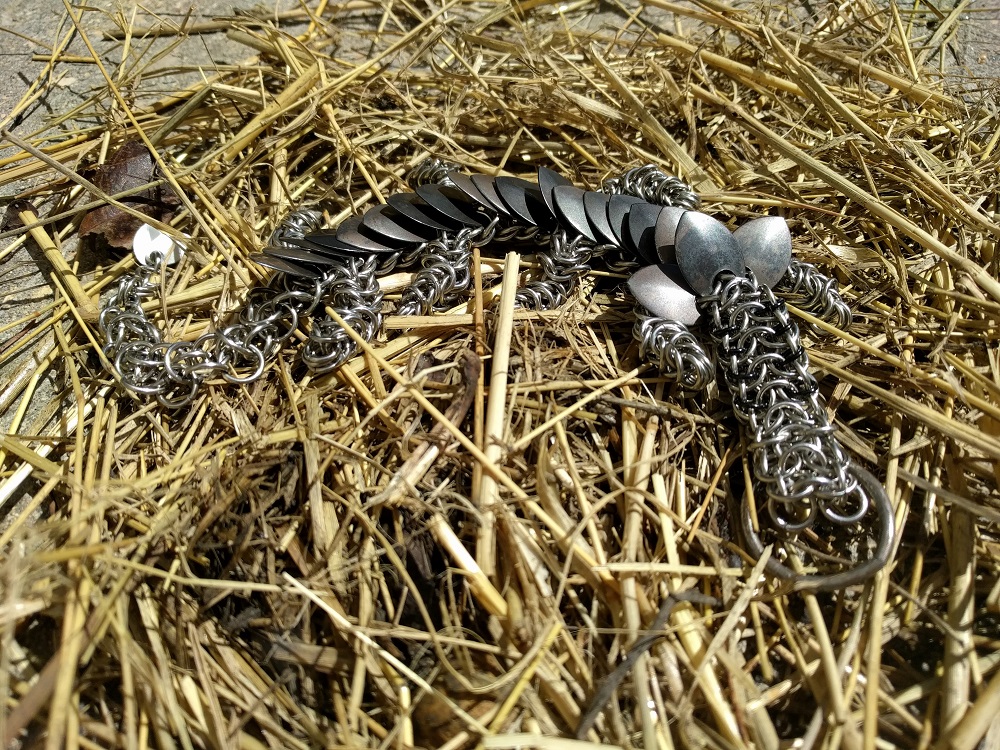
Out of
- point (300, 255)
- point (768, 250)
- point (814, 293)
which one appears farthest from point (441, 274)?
point (814, 293)

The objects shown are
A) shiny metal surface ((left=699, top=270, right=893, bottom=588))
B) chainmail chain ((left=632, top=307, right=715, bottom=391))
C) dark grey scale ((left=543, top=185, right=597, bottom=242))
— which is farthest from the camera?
dark grey scale ((left=543, top=185, right=597, bottom=242))

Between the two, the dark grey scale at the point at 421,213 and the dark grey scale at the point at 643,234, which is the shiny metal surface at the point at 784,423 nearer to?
→ the dark grey scale at the point at 643,234

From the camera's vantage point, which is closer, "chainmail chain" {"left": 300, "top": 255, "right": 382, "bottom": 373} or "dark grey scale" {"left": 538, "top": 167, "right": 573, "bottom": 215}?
"chainmail chain" {"left": 300, "top": 255, "right": 382, "bottom": 373}

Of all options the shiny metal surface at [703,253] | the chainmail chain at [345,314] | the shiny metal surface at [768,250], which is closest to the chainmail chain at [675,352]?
the shiny metal surface at [703,253]

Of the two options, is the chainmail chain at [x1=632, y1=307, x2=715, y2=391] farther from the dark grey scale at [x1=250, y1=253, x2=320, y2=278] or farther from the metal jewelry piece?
→ the dark grey scale at [x1=250, y1=253, x2=320, y2=278]

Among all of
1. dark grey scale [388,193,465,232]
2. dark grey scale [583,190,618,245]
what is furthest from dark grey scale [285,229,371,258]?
dark grey scale [583,190,618,245]

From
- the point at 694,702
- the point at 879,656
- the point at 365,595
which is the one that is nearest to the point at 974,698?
the point at 879,656

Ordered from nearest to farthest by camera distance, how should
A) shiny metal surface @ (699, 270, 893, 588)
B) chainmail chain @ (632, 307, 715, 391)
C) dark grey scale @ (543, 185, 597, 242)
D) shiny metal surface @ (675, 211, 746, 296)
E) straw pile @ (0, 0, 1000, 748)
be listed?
straw pile @ (0, 0, 1000, 748) → shiny metal surface @ (699, 270, 893, 588) → chainmail chain @ (632, 307, 715, 391) → shiny metal surface @ (675, 211, 746, 296) → dark grey scale @ (543, 185, 597, 242)

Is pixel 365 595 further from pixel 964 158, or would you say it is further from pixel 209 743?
pixel 964 158
